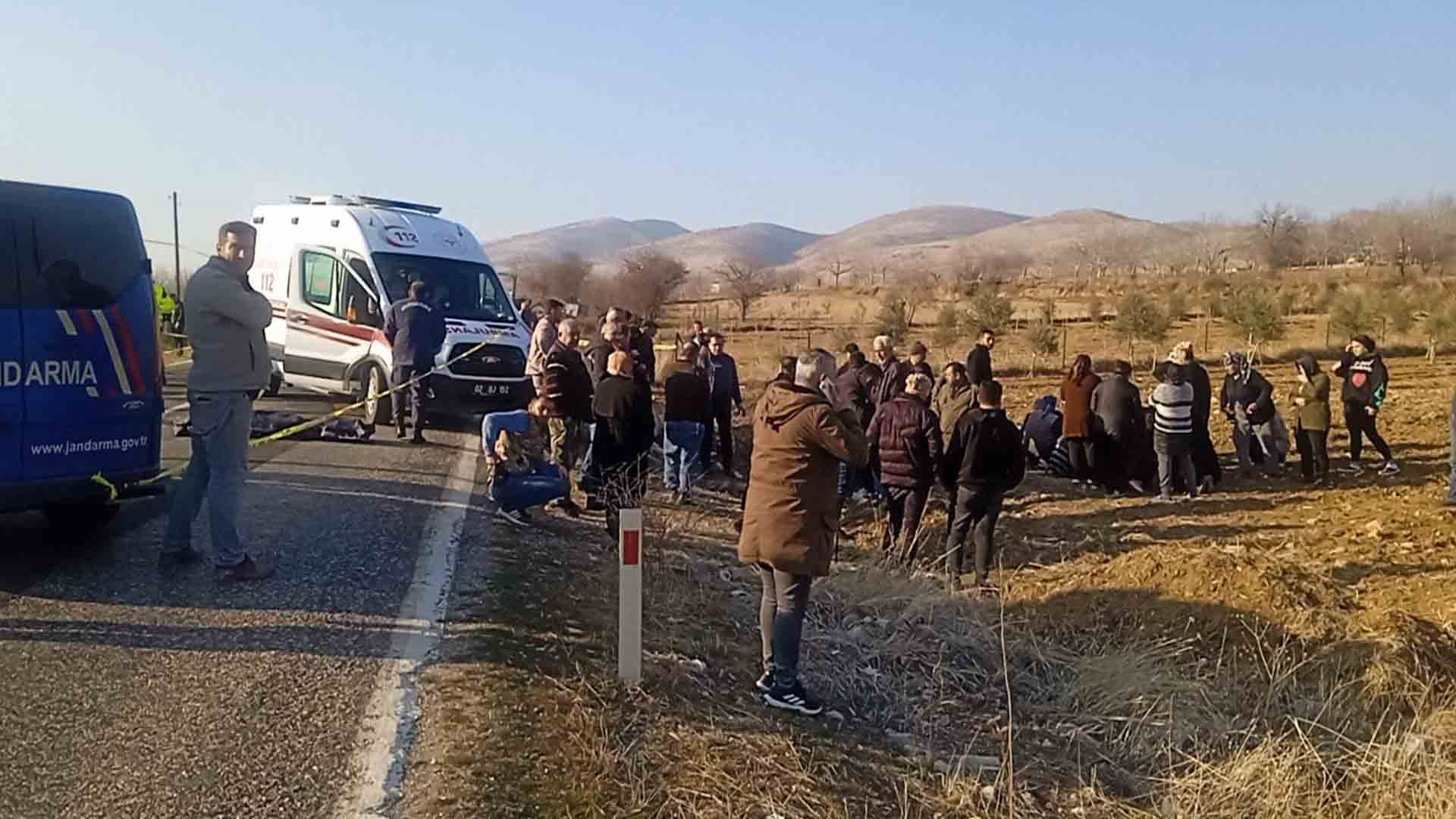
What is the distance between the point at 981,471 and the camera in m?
10.0

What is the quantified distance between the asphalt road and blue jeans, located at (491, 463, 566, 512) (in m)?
0.38

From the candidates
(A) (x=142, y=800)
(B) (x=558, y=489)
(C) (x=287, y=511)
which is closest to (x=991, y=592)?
(B) (x=558, y=489)

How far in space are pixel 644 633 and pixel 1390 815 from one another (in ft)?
12.8

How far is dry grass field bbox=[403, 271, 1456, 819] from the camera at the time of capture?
503 cm

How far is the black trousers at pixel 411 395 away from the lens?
42.5 feet

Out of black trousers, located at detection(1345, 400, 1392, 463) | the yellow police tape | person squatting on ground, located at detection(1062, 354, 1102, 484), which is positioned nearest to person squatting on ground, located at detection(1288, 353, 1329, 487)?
black trousers, located at detection(1345, 400, 1392, 463)

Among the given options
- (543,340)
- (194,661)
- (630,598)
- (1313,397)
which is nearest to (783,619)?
(630,598)

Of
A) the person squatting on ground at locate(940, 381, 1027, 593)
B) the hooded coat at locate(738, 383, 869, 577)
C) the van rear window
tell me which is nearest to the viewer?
the hooded coat at locate(738, 383, 869, 577)

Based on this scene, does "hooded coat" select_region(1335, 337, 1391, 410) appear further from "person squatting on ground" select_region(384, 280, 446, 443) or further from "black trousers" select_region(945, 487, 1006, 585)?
"person squatting on ground" select_region(384, 280, 446, 443)

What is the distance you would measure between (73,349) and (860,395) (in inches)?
300

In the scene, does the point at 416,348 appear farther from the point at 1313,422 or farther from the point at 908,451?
the point at 1313,422

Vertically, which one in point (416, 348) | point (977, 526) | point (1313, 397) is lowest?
point (977, 526)

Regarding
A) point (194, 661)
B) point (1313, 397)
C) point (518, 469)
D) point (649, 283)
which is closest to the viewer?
point (194, 661)

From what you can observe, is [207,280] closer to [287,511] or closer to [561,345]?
[287,511]
